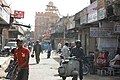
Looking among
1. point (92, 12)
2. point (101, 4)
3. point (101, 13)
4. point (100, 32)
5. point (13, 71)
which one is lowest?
point (13, 71)

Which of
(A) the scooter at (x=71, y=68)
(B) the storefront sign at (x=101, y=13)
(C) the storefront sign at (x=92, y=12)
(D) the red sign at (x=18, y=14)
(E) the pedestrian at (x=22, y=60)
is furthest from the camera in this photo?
(D) the red sign at (x=18, y=14)

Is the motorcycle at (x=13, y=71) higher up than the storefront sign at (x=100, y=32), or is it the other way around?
the storefront sign at (x=100, y=32)

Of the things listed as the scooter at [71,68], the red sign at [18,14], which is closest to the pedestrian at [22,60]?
the scooter at [71,68]

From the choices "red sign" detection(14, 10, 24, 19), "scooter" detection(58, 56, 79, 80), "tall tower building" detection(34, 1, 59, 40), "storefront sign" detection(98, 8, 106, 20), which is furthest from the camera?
"tall tower building" detection(34, 1, 59, 40)

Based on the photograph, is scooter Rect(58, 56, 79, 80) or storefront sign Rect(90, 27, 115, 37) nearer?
scooter Rect(58, 56, 79, 80)

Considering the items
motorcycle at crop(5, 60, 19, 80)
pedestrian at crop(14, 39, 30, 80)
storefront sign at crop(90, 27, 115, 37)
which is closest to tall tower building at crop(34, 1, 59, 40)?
storefront sign at crop(90, 27, 115, 37)

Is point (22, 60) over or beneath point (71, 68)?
over

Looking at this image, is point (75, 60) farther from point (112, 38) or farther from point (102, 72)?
point (112, 38)

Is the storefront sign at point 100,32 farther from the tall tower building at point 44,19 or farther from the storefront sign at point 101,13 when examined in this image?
the tall tower building at point 44,19

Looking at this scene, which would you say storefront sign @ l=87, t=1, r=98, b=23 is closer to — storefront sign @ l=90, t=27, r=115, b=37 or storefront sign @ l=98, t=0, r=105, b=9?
storefront sign @ l=98, t=0, r=105, b=9

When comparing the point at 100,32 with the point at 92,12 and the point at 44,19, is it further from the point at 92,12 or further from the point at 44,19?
the point at 44,19

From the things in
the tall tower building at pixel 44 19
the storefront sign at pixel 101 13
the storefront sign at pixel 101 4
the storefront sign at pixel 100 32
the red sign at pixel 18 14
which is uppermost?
the tall tower building at pixel 44 19

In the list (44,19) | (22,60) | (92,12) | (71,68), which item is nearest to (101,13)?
(92,12)

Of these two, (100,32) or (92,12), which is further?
(92,12)
